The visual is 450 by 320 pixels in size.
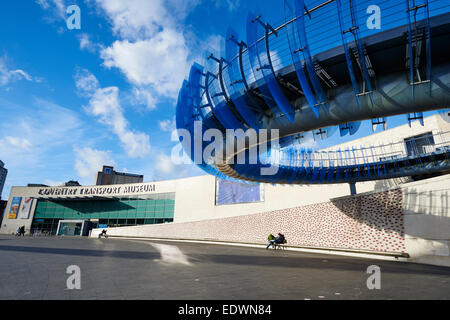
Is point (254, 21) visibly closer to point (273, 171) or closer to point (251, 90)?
point (251, 90)

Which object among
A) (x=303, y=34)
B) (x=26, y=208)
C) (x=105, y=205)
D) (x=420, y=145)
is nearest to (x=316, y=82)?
(x=303, y=34)

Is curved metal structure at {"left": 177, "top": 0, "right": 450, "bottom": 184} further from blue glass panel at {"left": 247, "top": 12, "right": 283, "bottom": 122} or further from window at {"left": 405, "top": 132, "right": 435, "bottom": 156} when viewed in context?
window at {"left": 405, "top": 132, "right": 435, "bottom": 156}

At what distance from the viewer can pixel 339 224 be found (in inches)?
654

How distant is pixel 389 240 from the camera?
13.4 metres

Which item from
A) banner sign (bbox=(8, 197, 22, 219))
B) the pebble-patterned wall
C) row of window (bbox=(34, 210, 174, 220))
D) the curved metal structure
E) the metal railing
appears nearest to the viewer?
the curved metal structure

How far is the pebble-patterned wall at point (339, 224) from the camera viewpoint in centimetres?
1345

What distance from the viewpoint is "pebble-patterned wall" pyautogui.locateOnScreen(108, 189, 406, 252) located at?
13453mm

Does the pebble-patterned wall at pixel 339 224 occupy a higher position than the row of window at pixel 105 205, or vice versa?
the row of window at pixel 105 205

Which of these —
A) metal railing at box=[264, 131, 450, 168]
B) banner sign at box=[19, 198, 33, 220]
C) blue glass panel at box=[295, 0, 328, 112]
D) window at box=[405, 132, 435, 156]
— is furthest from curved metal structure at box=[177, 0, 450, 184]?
banner sign at box=[19, 198, 33, 220]

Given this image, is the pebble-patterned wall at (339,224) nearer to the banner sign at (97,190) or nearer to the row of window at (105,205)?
the row of window at (105,205)

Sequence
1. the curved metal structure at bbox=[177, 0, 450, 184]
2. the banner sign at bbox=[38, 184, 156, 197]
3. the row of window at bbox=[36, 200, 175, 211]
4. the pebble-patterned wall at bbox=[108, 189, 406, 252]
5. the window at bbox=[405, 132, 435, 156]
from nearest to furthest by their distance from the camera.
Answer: the curved metal structure at bbox=[177, 0, 450, 184]
the pebble-patterned wall at bbox=[108, 189, 406, 252]
the window at bbox=[405, 132, 435, 156]
the row of window at bbox=[36, 200, 175, 211]
the banner sign at bbox=[38, 184, 156, 197]

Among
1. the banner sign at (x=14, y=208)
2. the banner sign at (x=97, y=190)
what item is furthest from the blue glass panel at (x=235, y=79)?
the banner sign at (x=14, y=208)

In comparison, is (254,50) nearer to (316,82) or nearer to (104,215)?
(316,82)

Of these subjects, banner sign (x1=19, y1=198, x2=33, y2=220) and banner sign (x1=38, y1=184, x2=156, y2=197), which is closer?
A: banner sign (x1=38, y1=184, x2=156, y2=197)
